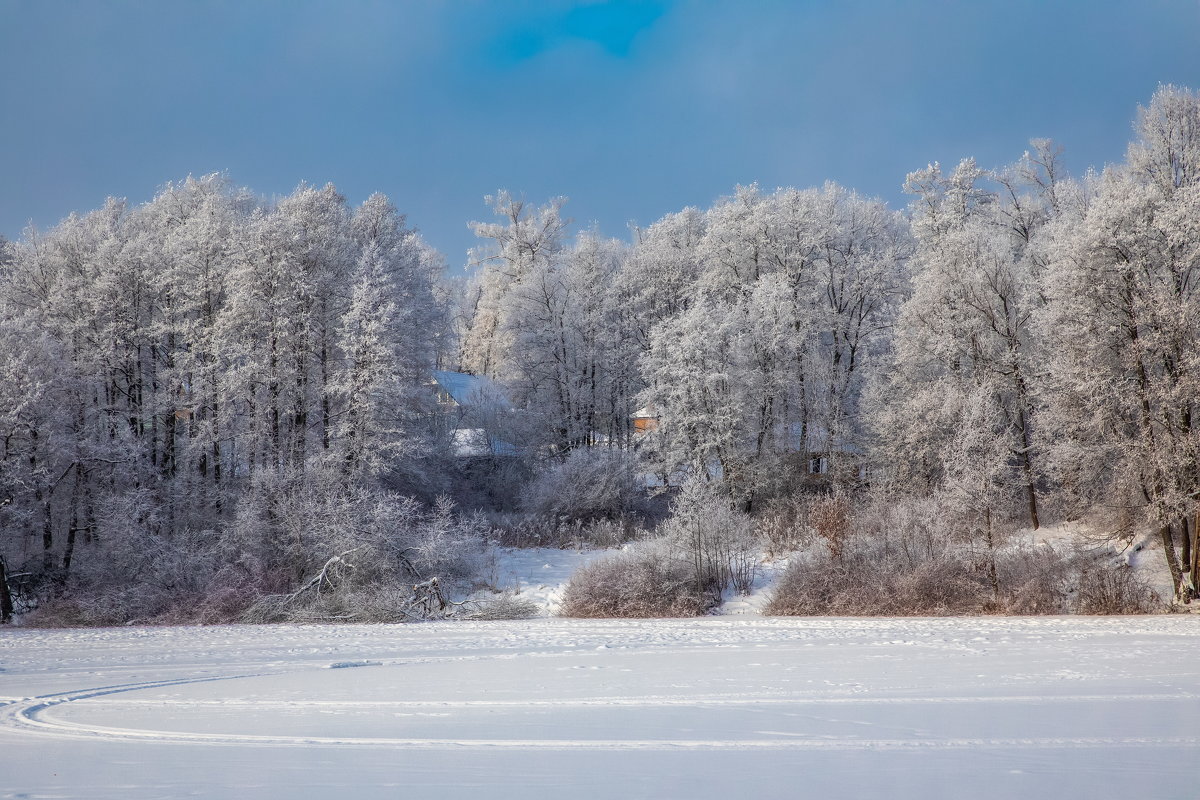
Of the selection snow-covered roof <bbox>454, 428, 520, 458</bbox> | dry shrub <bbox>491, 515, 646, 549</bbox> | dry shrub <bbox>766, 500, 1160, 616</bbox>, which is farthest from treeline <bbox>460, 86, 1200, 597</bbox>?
dry shrub <bbox>491, 515, 646, 549</bbox>

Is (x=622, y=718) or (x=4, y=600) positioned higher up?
(x=4, y=600)

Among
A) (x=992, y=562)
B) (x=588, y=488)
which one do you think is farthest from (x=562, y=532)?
(x=992, y=562)

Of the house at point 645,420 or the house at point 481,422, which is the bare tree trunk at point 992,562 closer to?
the house at point 645,420

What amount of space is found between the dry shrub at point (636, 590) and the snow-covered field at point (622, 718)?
574 centimetres

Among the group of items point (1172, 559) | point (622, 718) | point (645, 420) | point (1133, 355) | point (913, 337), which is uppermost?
point (913, 337)

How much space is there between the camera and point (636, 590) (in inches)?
872

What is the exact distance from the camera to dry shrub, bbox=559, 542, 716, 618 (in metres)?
22.0

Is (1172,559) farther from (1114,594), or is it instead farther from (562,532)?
(562,532)

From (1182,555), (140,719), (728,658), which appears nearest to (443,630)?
(728,658)

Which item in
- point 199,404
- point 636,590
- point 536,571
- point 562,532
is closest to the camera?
point 636,590

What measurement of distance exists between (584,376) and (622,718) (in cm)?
3117

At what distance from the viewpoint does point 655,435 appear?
33.7 meters

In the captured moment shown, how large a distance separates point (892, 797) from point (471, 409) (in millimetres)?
36886

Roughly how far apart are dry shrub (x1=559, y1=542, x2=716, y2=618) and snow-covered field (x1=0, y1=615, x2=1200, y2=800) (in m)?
5.74
